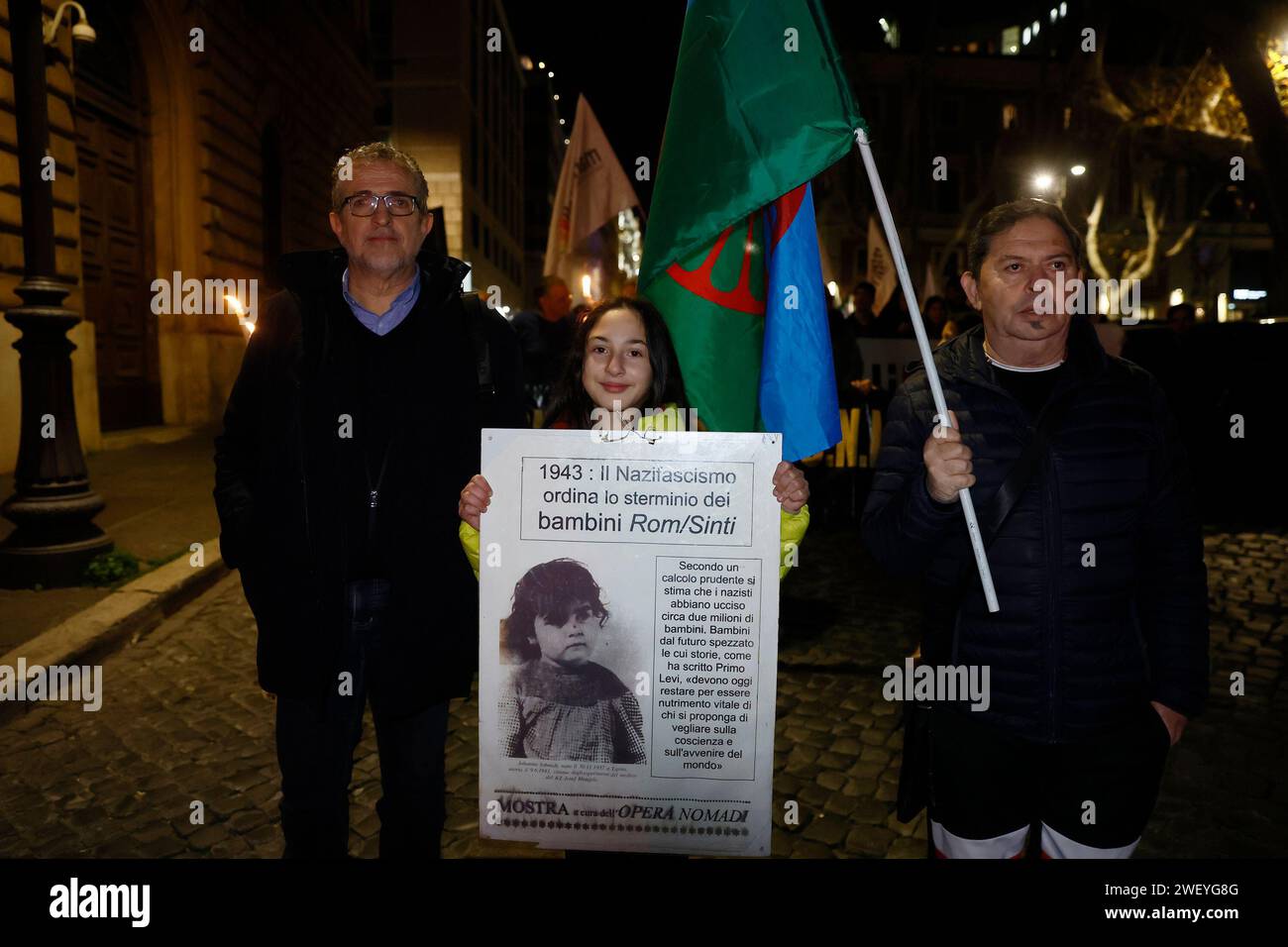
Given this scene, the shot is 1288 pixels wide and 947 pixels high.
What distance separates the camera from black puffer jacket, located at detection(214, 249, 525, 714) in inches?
82.1

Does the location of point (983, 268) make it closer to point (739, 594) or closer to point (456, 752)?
point (739, 594)

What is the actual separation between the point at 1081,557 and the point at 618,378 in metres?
1.21

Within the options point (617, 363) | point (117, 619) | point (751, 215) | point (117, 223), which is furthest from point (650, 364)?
point (117, 223)

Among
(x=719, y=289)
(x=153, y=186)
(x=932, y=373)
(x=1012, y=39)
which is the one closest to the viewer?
(x=932, y=373)

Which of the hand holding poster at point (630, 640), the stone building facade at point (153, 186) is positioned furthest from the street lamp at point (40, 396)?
the hand holding poster at point (630, 640)

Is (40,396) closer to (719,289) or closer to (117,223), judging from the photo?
(719,289)

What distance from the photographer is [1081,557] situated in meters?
1.95

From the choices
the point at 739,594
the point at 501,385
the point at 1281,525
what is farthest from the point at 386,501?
the point at 1281,525

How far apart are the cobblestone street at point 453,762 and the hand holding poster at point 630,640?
3.67 feet

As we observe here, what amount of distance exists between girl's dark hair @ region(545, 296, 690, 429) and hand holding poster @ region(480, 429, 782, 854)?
41 cm

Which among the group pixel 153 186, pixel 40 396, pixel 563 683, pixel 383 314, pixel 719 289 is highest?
pixel 153 186

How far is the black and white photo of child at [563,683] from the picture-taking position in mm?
1917

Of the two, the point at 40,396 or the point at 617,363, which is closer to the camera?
the point at 617,363

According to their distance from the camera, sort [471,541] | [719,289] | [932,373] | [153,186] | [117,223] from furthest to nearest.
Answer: [153,186] → [117,223] → [719,289] → [471,541] → [932,373]
